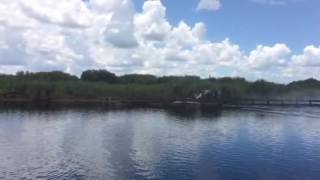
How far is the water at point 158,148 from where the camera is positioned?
66.6 m

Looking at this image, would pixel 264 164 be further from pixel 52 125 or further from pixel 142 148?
pixel 52 125

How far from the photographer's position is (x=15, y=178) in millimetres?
61188

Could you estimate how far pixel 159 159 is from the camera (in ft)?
247

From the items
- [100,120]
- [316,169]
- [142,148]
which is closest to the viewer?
[316,169]

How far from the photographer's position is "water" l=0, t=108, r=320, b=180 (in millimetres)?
66625

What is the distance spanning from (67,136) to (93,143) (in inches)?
433

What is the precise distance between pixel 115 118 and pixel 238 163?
71.6m

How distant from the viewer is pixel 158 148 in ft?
282

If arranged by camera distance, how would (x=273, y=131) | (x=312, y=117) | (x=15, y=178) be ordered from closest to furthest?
(x=15, y=178) → (x=273, y=131) → (x=312, y=117)

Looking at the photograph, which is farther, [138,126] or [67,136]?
[138,126]

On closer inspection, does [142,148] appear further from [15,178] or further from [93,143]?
[15,178]

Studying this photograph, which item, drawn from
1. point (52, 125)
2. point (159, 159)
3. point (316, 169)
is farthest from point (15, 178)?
point (52, 125)

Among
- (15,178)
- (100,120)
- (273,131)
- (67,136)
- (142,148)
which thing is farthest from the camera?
(100,120)

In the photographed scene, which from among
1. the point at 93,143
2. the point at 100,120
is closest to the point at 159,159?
the point at 93,143
